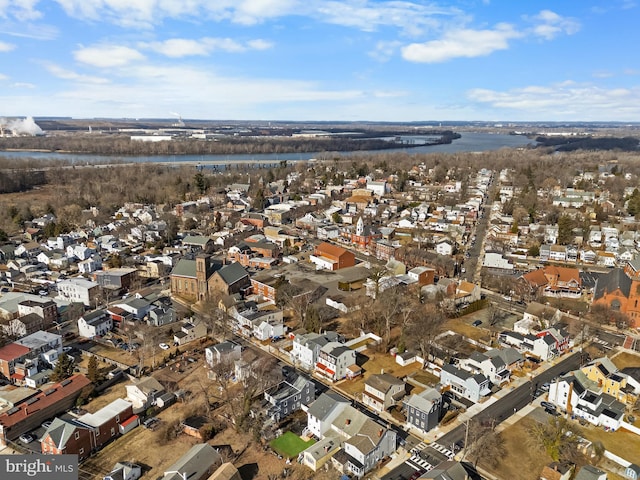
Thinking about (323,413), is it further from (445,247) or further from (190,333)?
(445,247)

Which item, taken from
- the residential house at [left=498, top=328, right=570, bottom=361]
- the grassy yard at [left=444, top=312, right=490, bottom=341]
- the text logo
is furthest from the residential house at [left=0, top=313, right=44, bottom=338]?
the residential house at [left=498, top=328, right=570, bottom=361]

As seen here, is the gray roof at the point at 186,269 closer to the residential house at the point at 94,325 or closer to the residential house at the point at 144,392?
the residential house at the point at 94,325

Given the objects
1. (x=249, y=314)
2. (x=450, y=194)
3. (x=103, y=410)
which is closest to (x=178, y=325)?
(x=249, y=314)

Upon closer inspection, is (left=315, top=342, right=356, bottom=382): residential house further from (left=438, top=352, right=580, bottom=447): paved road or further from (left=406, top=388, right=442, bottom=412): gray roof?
(left=438, top=352, right=580, bottom=447): paved road

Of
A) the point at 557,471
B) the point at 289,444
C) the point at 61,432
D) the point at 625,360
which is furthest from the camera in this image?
the point at 625,360

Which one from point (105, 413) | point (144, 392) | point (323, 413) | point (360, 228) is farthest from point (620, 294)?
point (105, 413)

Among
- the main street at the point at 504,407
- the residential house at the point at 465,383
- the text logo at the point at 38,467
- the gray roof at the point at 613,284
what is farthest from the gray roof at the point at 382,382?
the gray roof at the point at 613,284

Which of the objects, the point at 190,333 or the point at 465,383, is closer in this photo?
the point at 465,383
